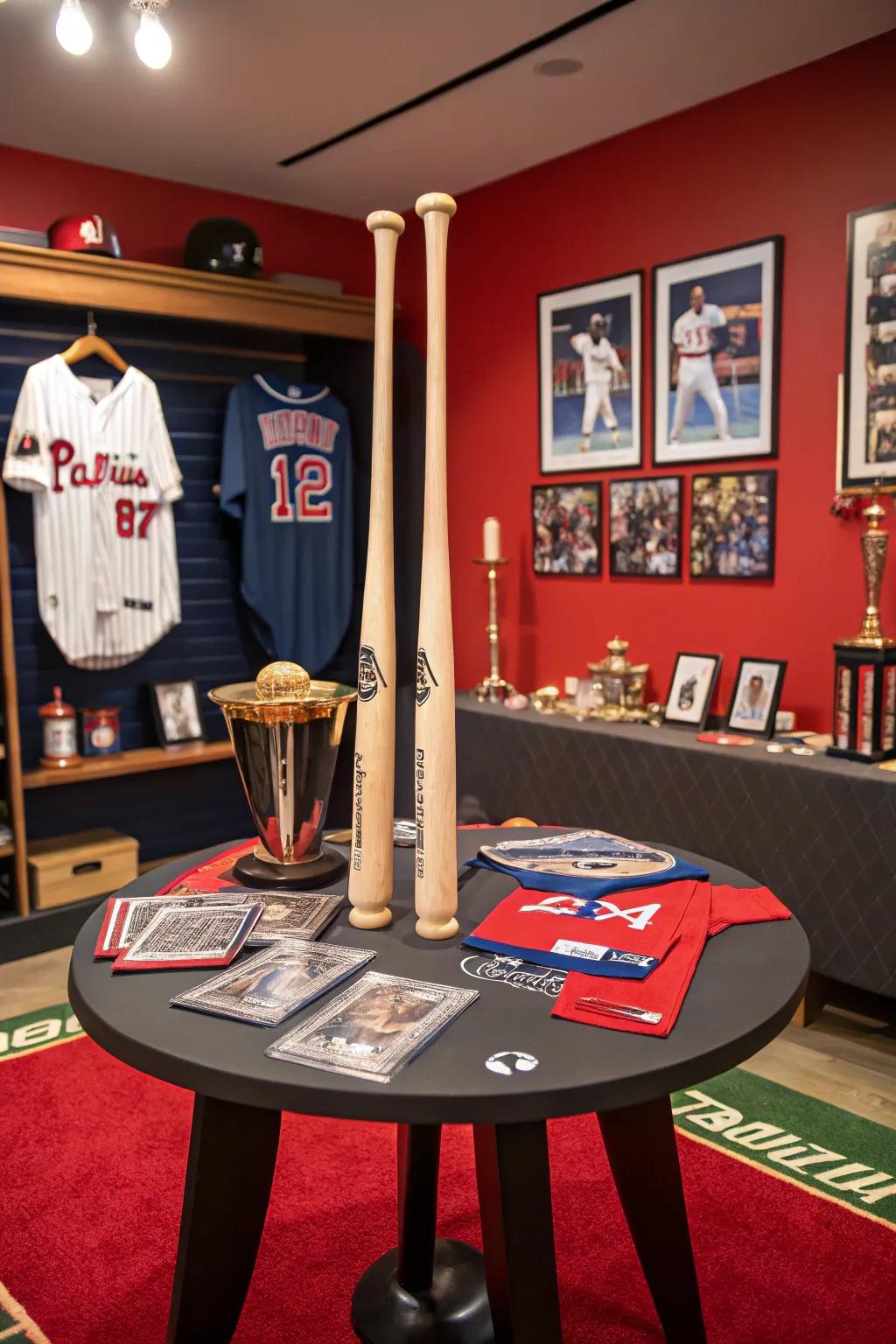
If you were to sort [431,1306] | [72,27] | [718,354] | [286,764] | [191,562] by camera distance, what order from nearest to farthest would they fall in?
[286,764] < [431,1306] < [72,27] < [718,354] < [191,562]

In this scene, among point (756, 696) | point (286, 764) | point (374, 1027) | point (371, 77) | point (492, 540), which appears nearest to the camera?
point (374, 1027)

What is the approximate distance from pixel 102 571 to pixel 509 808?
5.48 ft

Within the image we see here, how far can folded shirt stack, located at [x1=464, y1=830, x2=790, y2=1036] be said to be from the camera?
119 centimetres

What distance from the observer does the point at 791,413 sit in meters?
3.20

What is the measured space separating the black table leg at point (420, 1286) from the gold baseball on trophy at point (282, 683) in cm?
72

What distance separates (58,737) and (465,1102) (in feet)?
9.88

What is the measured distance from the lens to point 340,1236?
1984mm

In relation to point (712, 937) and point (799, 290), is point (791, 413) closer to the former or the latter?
point (799, 290)

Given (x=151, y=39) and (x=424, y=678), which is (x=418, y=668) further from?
(x=151, y=39)

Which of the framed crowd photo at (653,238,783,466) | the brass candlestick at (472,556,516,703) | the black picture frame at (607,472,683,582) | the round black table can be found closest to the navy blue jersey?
the brass candlestick at (472,556,516,703)

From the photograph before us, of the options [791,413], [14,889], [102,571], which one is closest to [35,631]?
[102,571]

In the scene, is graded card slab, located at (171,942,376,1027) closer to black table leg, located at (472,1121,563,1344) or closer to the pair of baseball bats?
the pair of baseball bats

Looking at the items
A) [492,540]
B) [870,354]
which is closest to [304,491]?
[492,540]

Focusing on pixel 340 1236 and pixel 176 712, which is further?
pixel 176 712
